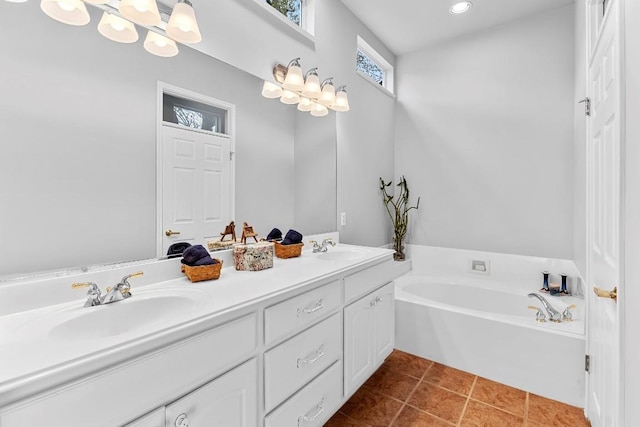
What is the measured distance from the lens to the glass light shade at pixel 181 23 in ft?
4.12

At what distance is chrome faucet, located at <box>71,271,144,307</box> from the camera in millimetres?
969

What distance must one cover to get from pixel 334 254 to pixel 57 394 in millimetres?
1507

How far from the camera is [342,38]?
245cm

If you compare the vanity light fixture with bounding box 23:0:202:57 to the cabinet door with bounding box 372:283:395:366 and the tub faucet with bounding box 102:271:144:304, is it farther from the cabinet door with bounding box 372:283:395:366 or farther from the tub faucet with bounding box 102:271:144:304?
the cabinet door with bounding box 372:283:395:366

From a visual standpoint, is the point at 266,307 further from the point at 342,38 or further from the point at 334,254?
the point at 342,38

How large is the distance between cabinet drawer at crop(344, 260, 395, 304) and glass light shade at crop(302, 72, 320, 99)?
3.97 feet

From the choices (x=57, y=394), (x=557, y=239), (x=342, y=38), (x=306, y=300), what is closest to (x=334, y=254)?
(x=306, y=300)

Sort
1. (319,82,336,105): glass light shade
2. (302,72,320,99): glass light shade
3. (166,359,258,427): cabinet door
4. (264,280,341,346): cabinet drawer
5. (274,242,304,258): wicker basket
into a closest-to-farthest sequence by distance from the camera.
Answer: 1. (166,359,258,427): cabinet door
2. (264,280,341,346): cabinet drawer
3. (274,242,304,258): wicker basket
4. (302,72,320,99): glass light shade
5. (319,82,336,105): glass light shade

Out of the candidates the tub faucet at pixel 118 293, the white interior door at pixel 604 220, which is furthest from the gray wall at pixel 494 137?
the tub faucet at pixel 118 293

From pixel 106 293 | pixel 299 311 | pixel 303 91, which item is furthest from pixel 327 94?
pixel 106 293

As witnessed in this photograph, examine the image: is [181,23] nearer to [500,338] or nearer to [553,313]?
[500,338]

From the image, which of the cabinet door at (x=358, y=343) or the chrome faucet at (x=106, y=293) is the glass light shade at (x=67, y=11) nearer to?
the chrome faucet at (x=106, y=293)

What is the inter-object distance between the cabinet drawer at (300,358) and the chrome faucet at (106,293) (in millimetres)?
542

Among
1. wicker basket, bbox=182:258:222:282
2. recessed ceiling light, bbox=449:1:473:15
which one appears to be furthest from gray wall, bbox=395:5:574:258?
wicker basket, bbox=182:258:222:282
